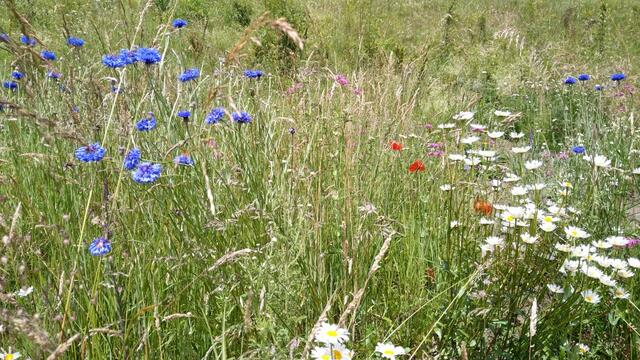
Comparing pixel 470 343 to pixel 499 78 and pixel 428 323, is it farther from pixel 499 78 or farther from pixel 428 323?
pixel 499 78

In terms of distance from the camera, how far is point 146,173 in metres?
1.41

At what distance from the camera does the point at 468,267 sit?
5.75 ft

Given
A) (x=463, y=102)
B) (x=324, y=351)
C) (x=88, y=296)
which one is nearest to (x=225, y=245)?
(x=88, y=296)

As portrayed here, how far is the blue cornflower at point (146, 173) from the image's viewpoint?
138cm

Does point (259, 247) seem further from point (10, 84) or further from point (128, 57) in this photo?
point (10, 84)

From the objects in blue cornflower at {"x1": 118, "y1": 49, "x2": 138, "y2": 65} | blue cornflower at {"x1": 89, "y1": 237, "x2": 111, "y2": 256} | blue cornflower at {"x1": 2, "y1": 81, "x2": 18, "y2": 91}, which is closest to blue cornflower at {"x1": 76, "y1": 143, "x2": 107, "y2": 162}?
blue cornflower at {"x1": 89, "y1": 237, "x2": 111, "y2": 256}

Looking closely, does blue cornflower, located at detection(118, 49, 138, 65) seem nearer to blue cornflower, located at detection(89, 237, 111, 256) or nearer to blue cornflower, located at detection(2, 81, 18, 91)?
blue cornflower, located at detection(89, 237, 111, 256)

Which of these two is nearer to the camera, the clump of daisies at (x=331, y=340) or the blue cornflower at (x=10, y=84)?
the clump of daisies at (x=331, y=340)

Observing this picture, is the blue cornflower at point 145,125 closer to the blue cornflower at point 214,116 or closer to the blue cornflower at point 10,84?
the blue cornflower at point 214,116

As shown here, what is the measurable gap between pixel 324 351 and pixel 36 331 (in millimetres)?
600

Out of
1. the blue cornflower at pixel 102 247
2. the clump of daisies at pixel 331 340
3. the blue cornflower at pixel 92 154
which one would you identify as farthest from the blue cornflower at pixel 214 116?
the clump of daisies at pixel 331 340

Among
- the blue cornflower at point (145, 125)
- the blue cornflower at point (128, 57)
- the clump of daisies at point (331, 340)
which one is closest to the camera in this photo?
the clump of daisies at point (331, 340)

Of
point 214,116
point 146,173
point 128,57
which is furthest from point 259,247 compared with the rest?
point 128,57

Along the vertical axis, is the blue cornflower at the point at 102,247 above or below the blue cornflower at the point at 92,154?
below
